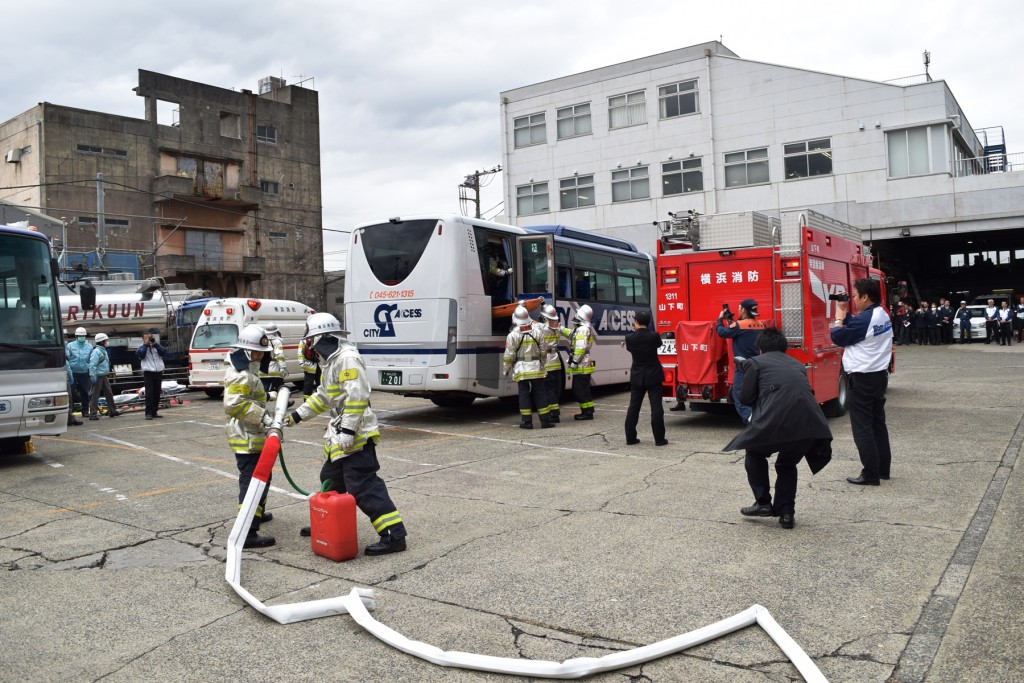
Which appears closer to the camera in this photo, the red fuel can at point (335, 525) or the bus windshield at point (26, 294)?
the red fuel can at point (335, 525)

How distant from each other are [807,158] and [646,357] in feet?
85.8

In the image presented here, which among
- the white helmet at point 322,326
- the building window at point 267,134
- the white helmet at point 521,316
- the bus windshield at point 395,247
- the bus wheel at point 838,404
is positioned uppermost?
the building window at point 267,134

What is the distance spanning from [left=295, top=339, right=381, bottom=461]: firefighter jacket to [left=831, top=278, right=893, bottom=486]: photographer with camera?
4549 mm

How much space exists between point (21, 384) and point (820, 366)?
10.7m

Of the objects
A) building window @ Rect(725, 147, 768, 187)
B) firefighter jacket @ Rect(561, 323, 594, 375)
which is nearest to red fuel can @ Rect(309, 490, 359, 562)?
firefighter jacket @ Rect(561, 323, 594, 375)

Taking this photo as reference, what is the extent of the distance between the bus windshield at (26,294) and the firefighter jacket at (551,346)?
6859mm

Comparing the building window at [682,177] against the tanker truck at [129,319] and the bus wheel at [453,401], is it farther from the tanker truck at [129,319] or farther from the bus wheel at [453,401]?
the bus wheel at [453,401]

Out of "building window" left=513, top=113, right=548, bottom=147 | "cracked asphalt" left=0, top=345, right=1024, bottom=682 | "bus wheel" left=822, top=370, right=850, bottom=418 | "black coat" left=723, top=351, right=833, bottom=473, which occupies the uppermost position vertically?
"building window" left=513, top=113, right=548, bottom=147

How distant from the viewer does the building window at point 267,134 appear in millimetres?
46938

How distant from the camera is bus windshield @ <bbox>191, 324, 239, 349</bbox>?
20266mm

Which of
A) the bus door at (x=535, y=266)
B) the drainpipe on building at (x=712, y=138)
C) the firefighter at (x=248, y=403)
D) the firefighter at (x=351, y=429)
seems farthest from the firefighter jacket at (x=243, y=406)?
the drainpipe on building at (x=712, y=138)

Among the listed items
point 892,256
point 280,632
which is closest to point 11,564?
point 280,632

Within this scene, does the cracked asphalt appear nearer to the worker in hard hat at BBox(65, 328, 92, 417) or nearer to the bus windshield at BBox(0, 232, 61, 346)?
the bus windshield at BBox(0, 232, 61, 346)

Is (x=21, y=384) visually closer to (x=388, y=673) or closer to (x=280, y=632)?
(x=280, y=632)
